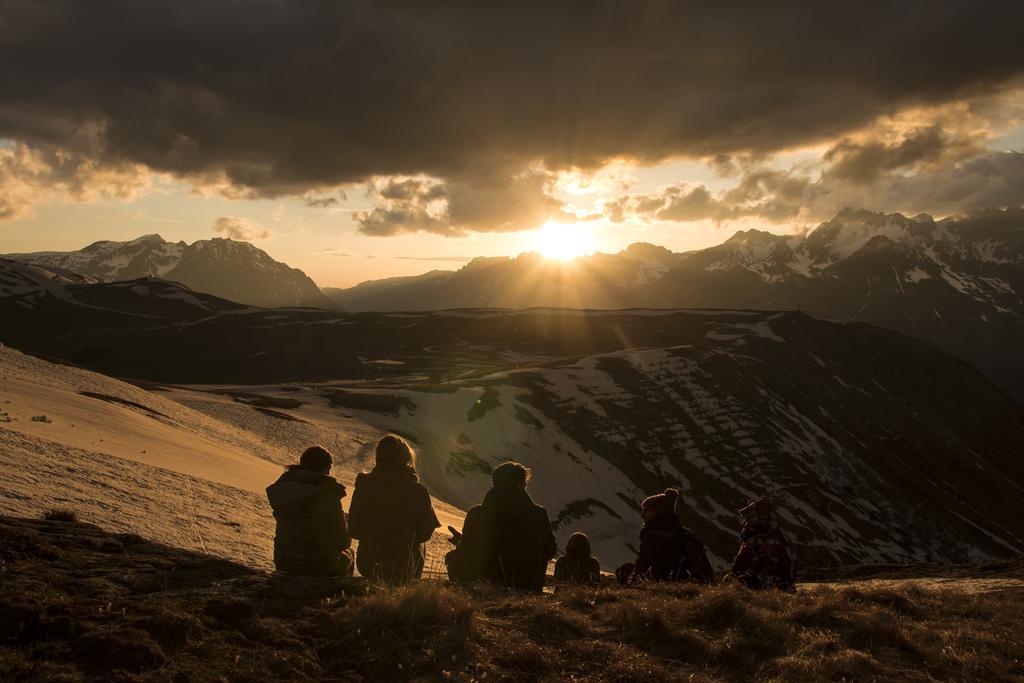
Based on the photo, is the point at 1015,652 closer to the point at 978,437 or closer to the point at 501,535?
the point at 501,535

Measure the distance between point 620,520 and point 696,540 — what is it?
40435mm

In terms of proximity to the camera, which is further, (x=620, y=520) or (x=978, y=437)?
(x=978, y=437)

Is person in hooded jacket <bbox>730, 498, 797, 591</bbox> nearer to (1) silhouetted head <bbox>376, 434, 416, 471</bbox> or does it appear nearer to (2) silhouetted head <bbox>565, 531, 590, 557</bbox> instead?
(2) silhouetted head <bbox>565, 531, 590, 557</bbox>

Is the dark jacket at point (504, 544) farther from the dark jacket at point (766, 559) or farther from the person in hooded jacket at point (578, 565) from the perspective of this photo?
the dark jacket at point (766, 559)

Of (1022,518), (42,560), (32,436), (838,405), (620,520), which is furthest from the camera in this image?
(838,405)

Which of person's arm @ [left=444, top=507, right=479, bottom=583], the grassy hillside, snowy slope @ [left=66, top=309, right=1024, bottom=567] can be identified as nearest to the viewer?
the grassy hillside

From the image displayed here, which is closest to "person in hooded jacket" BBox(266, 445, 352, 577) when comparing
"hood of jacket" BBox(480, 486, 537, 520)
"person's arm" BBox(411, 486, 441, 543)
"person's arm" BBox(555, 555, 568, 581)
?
"person's arm" BBox(411, 486, 441, 543)

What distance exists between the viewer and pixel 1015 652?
24.3 feet

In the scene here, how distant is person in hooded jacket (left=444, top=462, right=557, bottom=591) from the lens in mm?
9922

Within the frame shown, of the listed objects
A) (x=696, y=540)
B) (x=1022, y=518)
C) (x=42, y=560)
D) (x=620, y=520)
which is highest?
(x=42, y=560)

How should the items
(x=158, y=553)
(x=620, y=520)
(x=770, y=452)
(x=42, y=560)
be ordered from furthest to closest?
(x=770, y=452), (x=620, y=520), (x=158, y=553), (x=42, y=560)

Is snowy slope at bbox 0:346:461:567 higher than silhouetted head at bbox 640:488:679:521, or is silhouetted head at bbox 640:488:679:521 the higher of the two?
silhouetted head at bbox 640:488:679:521

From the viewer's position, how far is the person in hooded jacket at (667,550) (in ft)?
36.3

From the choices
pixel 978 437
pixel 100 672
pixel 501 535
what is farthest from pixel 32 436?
pixel 978 437
